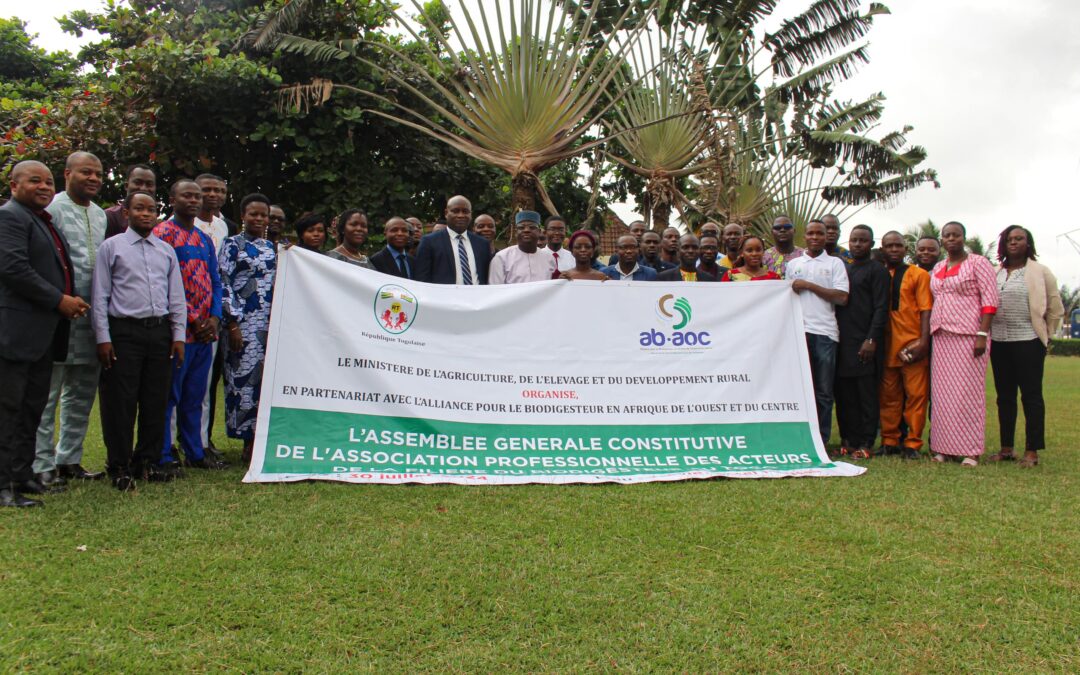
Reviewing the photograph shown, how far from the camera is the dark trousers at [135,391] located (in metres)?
4.48

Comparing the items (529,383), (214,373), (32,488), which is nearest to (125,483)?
(32,488)

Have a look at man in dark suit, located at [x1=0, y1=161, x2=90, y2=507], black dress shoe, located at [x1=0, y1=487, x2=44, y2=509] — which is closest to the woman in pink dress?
man in dark suit, located at [x1=0, y1=161, x2=90, y2=507]

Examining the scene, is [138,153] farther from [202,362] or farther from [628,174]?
[628,174]

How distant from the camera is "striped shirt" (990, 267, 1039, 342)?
5.91 m

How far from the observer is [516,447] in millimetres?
5051

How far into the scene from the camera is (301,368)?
16.3 ft

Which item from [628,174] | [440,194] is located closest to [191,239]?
[440,194]

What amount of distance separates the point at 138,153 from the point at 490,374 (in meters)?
7.74

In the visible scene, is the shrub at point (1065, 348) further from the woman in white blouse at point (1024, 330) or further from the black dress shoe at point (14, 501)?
the black dress shoe at point (14, 501)

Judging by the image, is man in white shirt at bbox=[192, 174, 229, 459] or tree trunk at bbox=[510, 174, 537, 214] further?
tree trunk at bbox=[510, 174, 537, 214]

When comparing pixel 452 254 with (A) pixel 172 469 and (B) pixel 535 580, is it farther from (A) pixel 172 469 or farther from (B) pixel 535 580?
(B) pixel 535 580

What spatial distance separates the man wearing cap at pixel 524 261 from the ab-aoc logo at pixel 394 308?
125 cm

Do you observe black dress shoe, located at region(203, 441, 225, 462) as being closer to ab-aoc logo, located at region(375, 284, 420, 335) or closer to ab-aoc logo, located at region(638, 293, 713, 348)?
ab-aoc logo, located at region(375, 284, 420, 335)

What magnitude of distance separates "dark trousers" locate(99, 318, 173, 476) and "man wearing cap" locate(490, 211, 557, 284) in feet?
8.75
